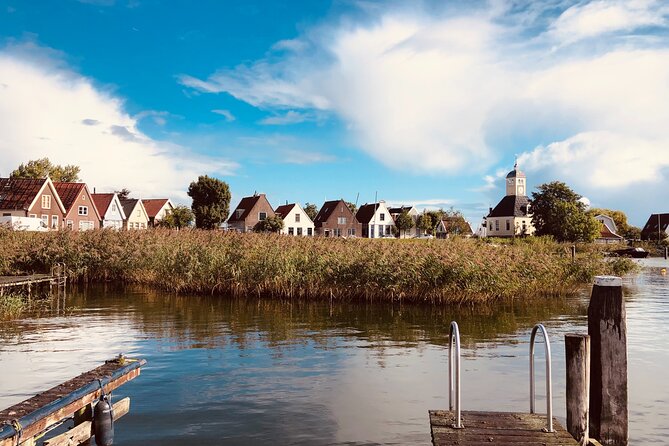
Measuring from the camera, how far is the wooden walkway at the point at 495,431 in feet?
25.2

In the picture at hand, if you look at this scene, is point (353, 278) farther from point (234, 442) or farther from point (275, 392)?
point (234, 442)

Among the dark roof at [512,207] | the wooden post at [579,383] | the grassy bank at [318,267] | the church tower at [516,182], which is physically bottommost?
the wooden post at [579,383]

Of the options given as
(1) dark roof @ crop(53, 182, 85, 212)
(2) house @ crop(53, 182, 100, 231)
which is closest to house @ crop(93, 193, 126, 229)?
(2) house @ crop(53, 182, 100, 231)

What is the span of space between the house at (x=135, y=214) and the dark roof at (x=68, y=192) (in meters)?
12.4

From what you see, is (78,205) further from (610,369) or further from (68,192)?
(610,369)

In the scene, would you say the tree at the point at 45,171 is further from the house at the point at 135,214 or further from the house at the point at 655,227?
the house at the point at 655,227

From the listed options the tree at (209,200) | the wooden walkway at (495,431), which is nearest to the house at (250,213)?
the tree at (209,200)

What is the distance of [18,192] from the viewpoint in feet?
235

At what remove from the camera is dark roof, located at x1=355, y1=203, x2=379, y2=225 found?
101 metres

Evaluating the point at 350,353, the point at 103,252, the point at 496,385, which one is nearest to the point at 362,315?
the point at 350,353

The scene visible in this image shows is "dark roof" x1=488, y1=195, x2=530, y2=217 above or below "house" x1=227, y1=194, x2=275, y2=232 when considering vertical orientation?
above

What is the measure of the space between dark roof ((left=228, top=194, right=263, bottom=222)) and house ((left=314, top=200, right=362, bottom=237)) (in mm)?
11469

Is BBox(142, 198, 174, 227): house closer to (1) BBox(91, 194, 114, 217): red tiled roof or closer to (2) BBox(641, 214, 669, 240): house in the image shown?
(1) BBox(91, 194, 114, 217): red tiled roof

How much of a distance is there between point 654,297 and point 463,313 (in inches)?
531
